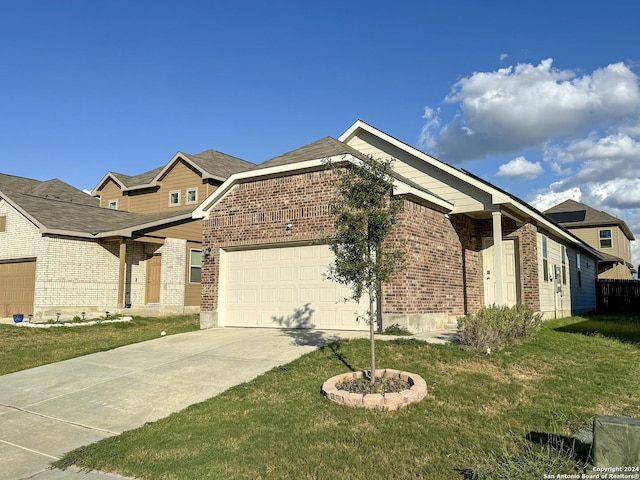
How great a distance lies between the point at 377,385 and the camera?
22.7ft

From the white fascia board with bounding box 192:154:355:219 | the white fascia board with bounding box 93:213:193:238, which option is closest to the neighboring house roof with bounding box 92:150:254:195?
the white fascia board with bounding box 93:213:193:238

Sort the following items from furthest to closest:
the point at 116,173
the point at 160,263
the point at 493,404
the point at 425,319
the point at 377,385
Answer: the point at 116,173 → the point at 160,263 → the point at 425,319 → the point at 377,385 → the point at 493,404

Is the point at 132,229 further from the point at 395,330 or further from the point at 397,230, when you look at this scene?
the point at 395,330

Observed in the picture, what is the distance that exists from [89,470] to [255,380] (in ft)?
10.2

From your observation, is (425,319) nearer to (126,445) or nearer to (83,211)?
(126,445)

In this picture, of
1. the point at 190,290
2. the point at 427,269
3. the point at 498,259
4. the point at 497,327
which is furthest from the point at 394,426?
the point at 190,290

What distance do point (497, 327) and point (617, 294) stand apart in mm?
21491

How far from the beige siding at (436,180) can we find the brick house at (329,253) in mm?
30

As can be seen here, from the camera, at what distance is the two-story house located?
33.5 m

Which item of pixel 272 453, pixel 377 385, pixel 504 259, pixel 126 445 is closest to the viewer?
pixel 272 453

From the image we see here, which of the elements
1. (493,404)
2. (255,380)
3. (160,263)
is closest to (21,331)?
(160,263)

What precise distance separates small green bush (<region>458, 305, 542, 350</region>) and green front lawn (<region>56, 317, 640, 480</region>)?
1.64ft

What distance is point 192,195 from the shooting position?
24062 millimetres

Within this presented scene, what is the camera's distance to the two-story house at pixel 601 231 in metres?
33.5
